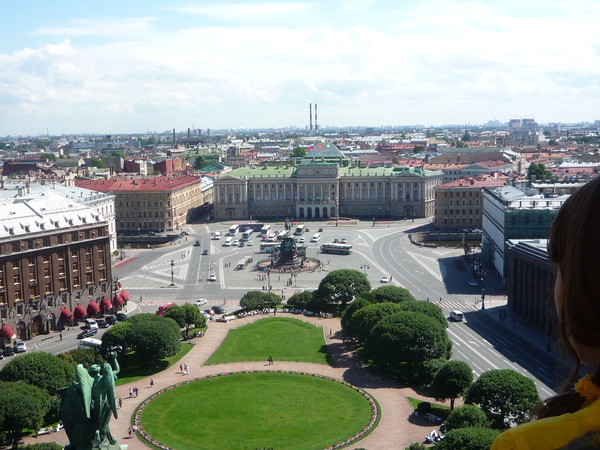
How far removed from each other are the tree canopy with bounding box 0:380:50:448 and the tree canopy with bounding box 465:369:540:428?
30094mm

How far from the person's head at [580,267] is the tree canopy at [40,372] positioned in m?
53.5

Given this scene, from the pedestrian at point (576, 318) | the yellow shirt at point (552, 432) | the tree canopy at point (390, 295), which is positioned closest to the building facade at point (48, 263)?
the tree canopy at point (390, 295)

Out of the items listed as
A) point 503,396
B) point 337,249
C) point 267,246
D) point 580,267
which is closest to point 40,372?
point 503,396

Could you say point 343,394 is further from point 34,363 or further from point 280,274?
point 280,274

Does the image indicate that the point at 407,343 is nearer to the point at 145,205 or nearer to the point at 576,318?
the point at 576,318

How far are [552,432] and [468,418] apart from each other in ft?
138

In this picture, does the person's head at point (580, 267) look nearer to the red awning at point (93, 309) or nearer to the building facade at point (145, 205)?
the red awning at point (93, 309)

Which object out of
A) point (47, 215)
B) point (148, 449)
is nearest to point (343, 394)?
point (148, 449)

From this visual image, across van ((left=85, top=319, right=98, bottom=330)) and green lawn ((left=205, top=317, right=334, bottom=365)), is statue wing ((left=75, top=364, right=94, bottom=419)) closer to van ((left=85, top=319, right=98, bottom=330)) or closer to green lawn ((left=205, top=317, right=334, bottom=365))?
green lawn ((left=205, top=317, right=334, bottom=365))

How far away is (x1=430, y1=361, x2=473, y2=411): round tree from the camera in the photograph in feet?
167

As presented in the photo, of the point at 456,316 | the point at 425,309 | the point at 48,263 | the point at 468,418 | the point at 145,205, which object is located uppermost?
the point at 145,205

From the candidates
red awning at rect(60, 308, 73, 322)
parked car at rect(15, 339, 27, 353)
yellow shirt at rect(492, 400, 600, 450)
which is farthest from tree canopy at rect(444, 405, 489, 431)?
red awning at rect(60, 308, 73, 322)

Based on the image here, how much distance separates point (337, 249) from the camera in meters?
117

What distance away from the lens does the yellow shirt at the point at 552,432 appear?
4121mm
